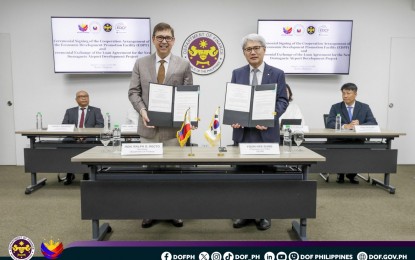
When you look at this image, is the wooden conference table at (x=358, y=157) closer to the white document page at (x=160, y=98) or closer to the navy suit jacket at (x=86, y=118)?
the white document page at (x=160, y=98)

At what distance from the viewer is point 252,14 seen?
16.3ft

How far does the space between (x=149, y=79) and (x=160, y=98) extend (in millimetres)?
264

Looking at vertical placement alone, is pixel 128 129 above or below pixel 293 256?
above

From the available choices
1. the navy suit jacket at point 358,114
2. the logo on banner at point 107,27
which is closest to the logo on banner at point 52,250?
the navy suit jacket at point 358,114

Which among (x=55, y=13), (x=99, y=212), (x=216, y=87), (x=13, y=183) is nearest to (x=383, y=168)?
(x=216, y=87)

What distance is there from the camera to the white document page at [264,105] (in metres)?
2.22

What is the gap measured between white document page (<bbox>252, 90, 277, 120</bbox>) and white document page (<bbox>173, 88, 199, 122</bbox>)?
0.40m

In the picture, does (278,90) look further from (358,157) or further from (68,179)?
(68,179)

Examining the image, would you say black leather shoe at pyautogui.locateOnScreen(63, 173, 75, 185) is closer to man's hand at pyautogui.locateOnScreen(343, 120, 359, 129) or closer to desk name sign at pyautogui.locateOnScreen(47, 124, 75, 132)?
desk name sign at pyautogui.locateOnScreen(47, 124, 75, 132)

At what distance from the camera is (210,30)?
16.4ft

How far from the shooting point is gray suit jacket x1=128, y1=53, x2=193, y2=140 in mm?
2451

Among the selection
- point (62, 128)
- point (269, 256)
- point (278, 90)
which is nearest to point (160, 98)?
point (278, 90)

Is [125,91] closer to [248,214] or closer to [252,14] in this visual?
[252,14]

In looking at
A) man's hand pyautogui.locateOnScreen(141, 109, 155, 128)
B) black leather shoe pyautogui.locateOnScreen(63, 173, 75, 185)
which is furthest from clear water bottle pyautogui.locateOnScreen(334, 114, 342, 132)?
black leather shoe pyautogui.locateOnScreen(63, 173, 75, 185)
